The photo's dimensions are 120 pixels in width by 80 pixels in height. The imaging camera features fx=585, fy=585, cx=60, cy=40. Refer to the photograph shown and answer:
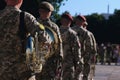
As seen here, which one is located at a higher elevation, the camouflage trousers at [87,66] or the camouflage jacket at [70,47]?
the camouflage jacket at [70,47]

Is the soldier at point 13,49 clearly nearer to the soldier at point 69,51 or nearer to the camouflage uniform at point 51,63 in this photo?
the camouflage uniform at point 51,63

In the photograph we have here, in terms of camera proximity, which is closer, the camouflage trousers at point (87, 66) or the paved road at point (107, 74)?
the camouflage trousers at point (87, 66)

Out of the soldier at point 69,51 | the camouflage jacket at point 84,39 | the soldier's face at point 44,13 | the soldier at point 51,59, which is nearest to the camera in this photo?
the soldier's face at point 44,13

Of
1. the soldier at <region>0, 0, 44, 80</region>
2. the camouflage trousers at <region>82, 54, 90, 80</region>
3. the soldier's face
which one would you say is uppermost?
the soldier's face

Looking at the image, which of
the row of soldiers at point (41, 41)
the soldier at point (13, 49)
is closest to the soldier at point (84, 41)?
the row of soldiers at point (41, 41)

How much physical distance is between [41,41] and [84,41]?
7.70 meters

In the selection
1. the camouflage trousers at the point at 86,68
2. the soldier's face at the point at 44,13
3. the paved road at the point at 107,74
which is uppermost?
the soldier's face at the point at 44,13

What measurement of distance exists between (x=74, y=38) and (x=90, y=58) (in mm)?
3161

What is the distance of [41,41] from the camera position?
7305mm

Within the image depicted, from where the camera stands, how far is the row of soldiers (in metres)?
6.95

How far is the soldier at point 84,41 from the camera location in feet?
48.6

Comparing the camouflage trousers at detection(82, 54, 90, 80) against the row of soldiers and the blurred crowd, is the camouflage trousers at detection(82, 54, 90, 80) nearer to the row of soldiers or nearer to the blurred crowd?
the row of soldiers

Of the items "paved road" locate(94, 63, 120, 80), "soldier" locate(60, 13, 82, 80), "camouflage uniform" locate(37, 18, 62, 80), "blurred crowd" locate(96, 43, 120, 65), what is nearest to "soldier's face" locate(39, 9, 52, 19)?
"camouflage uniform" locate(37, 18, 62, 80)

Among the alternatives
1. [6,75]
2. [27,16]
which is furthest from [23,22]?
[6,75]
